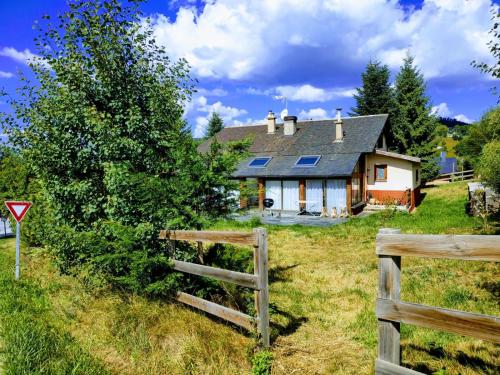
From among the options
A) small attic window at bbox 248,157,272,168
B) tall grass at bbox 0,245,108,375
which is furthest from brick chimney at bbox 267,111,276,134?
tall grass at bbox 0,245,108,375

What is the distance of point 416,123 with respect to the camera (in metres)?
31.0

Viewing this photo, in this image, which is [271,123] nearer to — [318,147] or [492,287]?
[318,147]

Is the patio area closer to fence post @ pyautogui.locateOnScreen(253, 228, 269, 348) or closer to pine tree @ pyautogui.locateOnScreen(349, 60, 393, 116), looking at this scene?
fence post @ pyautogui.locateOnScreen(253, 228, 269, 348)

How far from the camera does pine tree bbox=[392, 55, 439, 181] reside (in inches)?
1215

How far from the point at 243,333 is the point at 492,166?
13.5 metres

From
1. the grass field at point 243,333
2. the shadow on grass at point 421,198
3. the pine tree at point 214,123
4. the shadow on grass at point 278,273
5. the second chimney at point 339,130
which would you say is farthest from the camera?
the pine tree at point 214,123

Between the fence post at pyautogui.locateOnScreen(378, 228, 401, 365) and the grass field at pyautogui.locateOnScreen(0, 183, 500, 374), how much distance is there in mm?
767

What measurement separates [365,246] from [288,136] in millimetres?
17299

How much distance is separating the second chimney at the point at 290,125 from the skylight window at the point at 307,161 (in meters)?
4.58

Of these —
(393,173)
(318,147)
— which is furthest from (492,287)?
(318,147)

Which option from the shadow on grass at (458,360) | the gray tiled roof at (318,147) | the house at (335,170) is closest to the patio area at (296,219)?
the house at (335,170)

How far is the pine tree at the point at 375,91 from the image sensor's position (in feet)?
127

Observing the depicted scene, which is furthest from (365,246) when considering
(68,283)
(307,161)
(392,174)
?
(392,174)

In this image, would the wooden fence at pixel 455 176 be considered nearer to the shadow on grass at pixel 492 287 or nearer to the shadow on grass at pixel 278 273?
the shadow on grass at pixel 492 287
